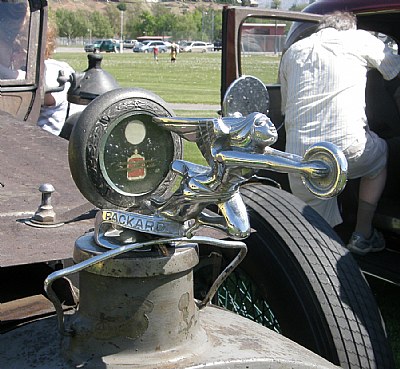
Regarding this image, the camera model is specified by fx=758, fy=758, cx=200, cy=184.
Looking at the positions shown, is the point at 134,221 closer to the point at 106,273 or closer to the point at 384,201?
the point at 106,273

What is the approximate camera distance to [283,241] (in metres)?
2.68

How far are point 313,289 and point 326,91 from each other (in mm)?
1837

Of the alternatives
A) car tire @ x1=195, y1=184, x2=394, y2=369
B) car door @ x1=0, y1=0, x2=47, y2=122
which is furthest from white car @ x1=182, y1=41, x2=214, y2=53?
car tire @ x1=195, y1=184, x2=394, y2=369

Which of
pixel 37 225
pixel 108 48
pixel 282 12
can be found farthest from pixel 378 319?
pixel 108 48

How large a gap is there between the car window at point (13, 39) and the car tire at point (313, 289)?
1422 mm

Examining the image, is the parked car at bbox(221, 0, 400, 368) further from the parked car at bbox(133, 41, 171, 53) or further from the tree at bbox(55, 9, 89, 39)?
the parked car at bbox(133, 41, 171, 53)

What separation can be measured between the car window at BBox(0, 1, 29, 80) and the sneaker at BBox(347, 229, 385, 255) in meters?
2.25

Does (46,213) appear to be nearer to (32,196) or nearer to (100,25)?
(32,196)

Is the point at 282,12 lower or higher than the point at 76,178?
higher

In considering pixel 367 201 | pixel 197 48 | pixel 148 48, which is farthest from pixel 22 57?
pixel 197 48

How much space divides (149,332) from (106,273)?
15 cm

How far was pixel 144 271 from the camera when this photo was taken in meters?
1.40

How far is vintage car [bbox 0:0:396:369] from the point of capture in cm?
142

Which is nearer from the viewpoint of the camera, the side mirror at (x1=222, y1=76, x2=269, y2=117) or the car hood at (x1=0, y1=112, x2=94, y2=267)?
the side mirror at (x1=222, y1=76, x2=269, y2=117)
